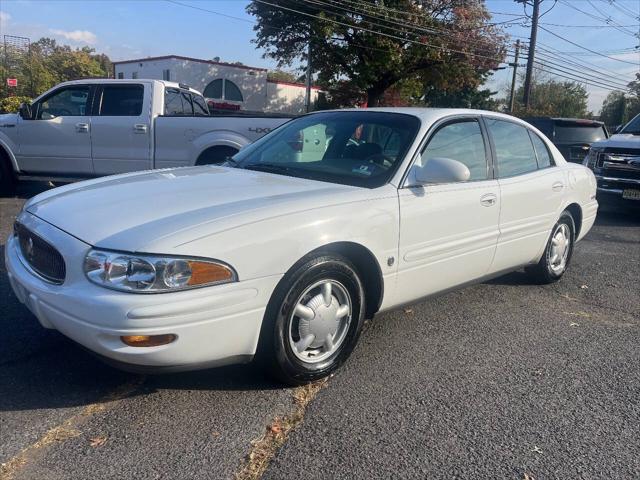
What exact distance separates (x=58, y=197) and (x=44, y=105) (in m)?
6.03

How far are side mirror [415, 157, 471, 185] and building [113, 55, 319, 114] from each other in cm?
3015

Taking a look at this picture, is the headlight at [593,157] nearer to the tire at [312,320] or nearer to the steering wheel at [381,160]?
the steering wheel at [381,160]

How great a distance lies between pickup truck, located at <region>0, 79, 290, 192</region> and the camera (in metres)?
8.41

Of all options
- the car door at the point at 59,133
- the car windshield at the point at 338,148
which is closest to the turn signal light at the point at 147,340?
the car windshield at the point at 338,148

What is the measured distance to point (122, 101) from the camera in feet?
28.3

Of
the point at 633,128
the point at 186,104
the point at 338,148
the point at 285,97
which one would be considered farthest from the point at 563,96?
the point at 338,148

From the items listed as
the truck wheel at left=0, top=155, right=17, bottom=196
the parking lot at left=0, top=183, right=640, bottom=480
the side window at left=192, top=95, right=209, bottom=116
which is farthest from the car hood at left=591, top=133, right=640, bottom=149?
the truck wheel at left=0, top=155, right=17, bottom=196

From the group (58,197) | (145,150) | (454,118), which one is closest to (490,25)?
(145,150)

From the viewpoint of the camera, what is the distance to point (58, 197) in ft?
11.5

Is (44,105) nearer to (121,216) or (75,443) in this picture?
(121,216)

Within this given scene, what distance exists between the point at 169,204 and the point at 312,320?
1005 mm

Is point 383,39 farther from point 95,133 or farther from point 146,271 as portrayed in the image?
point 146,271

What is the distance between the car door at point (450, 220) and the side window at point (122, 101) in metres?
5.83

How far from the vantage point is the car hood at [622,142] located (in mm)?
9391
